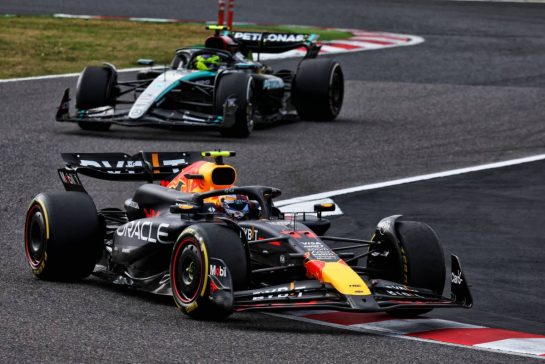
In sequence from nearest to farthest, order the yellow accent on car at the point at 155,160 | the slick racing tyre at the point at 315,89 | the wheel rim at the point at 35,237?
the wheel rim at the point at 35,237 → the yellow accent on car at the point at 155,160 → the slick racing tyre at the point at 315,89

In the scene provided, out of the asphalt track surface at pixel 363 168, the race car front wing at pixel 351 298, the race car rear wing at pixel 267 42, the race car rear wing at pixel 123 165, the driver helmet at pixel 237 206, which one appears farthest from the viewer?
the race car rear wing at pixel 267 42

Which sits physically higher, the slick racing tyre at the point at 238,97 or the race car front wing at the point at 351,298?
the race car front wing at the point at 351,298

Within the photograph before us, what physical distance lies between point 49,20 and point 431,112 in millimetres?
11378

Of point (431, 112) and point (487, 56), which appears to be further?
point (487, 56)

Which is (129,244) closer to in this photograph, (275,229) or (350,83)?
(275,229)

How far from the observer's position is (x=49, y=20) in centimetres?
2875

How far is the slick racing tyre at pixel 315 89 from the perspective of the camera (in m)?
19.1

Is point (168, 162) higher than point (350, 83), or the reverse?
point (168, 162)

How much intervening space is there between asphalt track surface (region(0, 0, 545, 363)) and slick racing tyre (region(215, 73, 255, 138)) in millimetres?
279

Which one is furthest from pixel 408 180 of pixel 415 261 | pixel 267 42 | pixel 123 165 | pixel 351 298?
pixel 351 298

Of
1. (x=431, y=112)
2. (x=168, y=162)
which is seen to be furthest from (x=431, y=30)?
(x=168, y=162)

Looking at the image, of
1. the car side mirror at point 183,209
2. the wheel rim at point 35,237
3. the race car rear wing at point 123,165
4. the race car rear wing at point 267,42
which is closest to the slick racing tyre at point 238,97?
the race car rear wing at point 267,42

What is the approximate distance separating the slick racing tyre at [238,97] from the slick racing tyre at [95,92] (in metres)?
1.59

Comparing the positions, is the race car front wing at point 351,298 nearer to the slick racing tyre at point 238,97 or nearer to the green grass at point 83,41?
the slick racing tyre at point 238,97
